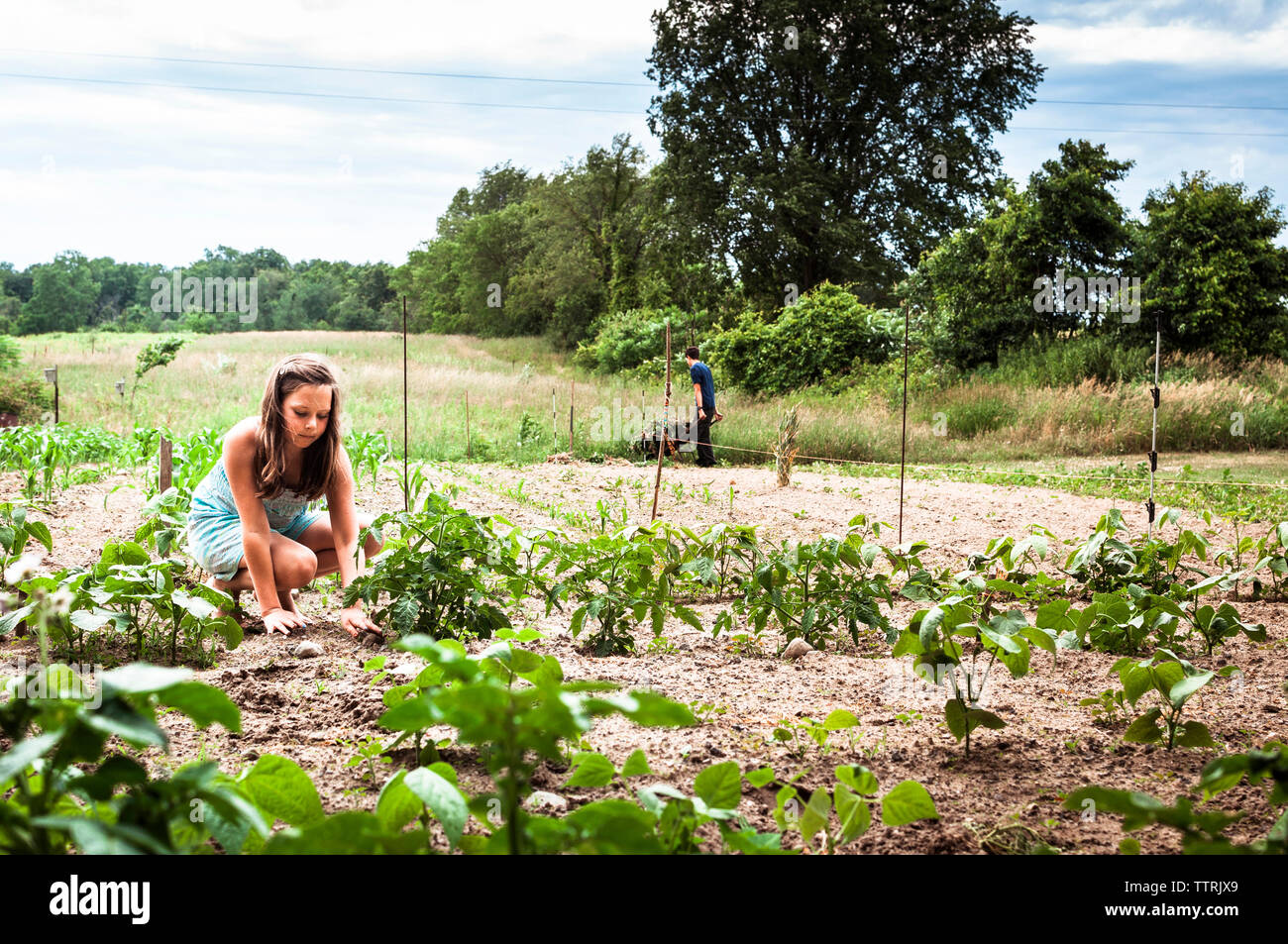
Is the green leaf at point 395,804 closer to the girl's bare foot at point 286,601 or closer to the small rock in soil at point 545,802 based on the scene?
the small rock in soil at point 545,802

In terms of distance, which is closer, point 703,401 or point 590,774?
point 590,774

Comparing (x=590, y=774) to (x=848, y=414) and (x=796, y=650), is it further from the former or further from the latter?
(x=848, y=414)

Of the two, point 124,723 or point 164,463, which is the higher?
point 124,723

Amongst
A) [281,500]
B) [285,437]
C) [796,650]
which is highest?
[285,437]

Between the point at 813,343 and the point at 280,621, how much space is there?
1502cm

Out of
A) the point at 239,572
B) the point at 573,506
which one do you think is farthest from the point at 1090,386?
the point at 239,572

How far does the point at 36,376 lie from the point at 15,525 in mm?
13770

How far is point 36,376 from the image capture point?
14.4 metres

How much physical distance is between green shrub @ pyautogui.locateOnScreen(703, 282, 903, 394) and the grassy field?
3.34ft

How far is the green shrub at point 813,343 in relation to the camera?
17.2 meters

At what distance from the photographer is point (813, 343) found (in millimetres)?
17156

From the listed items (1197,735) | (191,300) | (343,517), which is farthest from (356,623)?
(191,300)

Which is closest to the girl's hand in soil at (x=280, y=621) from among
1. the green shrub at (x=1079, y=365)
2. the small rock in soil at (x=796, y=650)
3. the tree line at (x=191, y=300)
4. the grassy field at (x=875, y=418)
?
the small rock in soil at (x=796, y=650)
